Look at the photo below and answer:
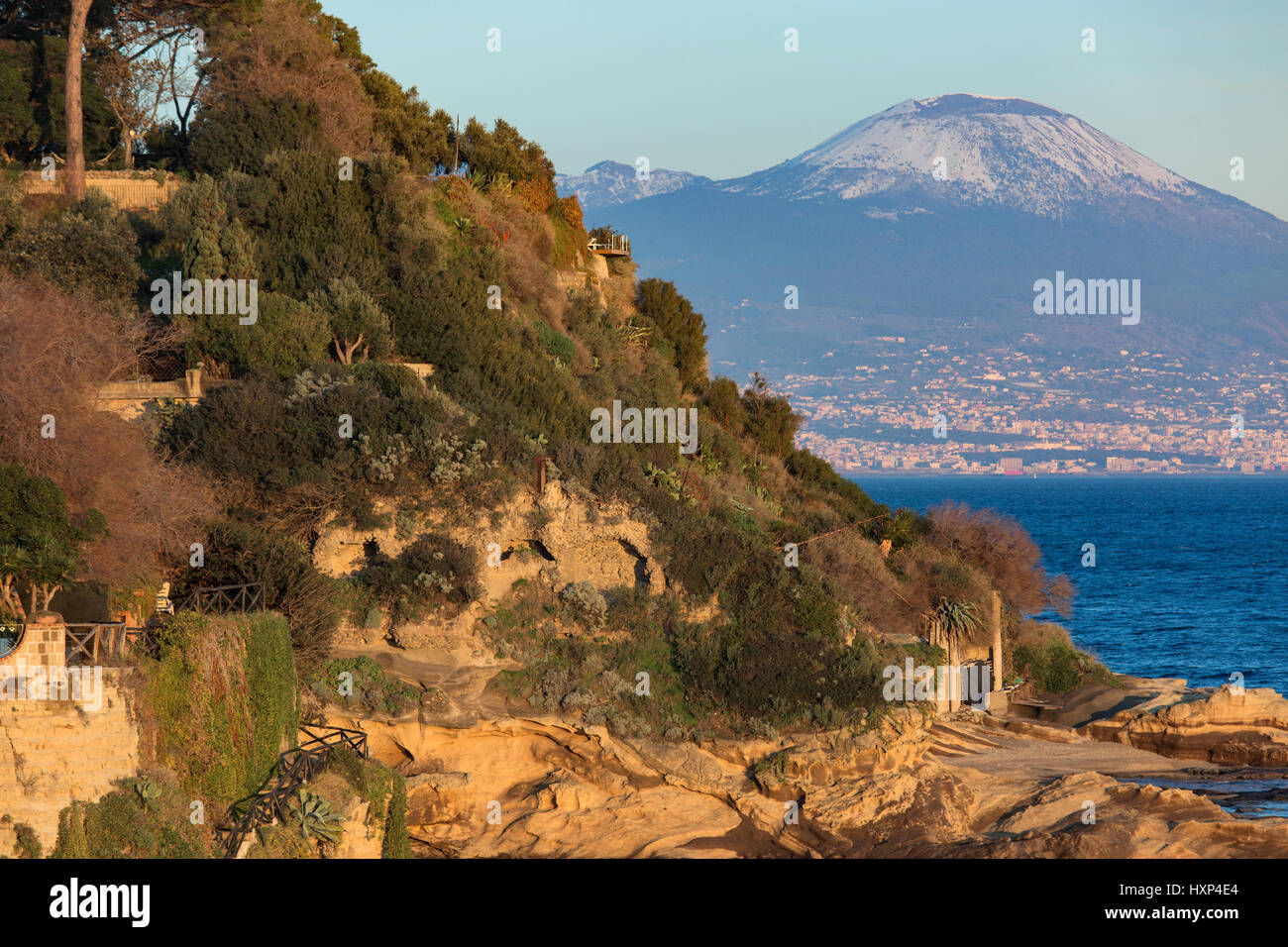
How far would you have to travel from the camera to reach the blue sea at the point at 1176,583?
193 ft

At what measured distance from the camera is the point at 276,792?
21031 mm

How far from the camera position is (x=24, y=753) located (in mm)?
18719

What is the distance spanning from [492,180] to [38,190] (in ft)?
52.2

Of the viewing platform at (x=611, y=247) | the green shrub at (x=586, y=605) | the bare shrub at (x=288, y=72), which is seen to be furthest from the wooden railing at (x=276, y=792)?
the viewing platform at (x=611, y=247)

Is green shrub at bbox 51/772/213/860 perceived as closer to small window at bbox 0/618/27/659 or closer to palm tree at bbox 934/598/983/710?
small window at bbox 0/618/27/659

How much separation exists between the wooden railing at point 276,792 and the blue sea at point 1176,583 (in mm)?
39631

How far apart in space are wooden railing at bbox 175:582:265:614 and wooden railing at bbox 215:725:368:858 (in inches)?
108

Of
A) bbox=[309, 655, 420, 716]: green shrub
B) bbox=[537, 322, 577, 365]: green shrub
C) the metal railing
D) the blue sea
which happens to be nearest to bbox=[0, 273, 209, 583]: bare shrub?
bbox=[309, 655, 420, 716]: green shrub

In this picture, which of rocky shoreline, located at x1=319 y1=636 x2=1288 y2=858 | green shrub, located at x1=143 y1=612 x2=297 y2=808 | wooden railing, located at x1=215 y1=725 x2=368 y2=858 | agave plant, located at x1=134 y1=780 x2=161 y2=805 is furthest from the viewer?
rocky shoreline, located at x1=319 y1=636 x2=1288 y2=858

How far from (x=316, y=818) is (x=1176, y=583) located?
240 ft

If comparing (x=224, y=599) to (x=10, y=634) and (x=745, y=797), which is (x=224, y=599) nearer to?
(x=10, y=634)

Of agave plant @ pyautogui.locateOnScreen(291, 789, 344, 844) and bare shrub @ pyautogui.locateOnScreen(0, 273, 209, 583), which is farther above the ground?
bare shrub @ pyautogui.locateOnScreen(0, 273, 209, 583)

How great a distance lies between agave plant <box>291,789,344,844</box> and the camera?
20844 millimetres
